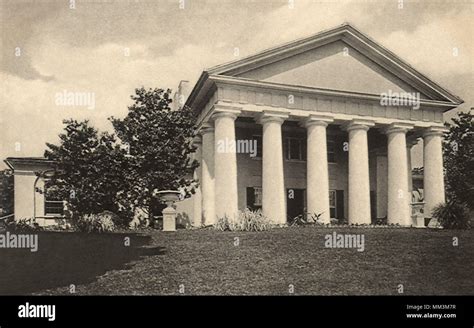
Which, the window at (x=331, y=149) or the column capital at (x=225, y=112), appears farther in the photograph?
the window at (x=331, y=149)

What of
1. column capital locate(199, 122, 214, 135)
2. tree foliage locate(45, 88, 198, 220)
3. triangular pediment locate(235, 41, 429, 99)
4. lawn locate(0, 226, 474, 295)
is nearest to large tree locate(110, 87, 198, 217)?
tree foliage locate(45, 88, 198, 220)

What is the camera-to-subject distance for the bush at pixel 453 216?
21016 millimetres

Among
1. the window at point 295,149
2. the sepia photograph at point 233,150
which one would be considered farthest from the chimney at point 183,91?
the window at point 295,149

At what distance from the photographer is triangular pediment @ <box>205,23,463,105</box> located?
23.4 meters

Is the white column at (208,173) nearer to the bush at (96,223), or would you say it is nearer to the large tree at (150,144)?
the large tree at (150,144)

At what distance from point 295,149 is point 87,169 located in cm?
1206

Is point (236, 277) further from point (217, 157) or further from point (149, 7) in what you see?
point (217, 157)

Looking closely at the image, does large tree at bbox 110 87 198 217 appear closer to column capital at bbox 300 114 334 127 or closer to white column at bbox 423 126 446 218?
column capital at bbox 300 114 334 127

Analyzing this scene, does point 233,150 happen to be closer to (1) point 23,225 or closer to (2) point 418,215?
(2) point 418,215

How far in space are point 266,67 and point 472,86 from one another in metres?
9.55

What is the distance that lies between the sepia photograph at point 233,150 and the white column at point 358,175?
0.24 ft

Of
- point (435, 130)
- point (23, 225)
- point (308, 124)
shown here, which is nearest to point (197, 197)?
point (308, 124)

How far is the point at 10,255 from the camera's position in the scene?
13.7 metres

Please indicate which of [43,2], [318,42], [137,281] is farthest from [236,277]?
[318,42]
